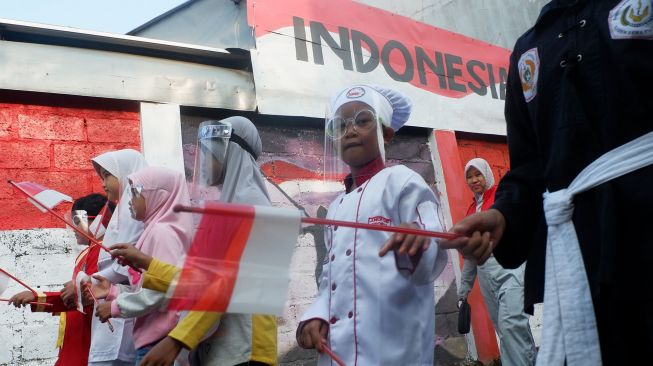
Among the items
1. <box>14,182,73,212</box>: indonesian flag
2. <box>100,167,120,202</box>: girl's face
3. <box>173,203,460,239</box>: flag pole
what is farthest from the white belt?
<box>100,167,120,202</box>: girl's face

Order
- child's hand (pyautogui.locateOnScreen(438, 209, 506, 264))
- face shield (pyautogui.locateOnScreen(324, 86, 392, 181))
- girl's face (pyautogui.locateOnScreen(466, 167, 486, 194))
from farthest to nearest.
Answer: girl's face (pyautogui.locateOnScreen(466, 167, 486, 194)), face shield (pyautogui.locateOnScreen(324, 86, 392, 181)), child's hand (pyautogui.locateOnScreen(438, 209, 506, 264))

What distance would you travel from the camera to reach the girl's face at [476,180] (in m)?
5.54

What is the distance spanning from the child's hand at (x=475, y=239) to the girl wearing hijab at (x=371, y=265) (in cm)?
24

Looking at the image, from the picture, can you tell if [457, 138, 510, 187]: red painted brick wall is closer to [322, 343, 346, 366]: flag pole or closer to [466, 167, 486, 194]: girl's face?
[466, 167, 486, 194]: girl's face

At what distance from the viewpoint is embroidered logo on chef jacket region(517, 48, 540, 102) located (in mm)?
1523

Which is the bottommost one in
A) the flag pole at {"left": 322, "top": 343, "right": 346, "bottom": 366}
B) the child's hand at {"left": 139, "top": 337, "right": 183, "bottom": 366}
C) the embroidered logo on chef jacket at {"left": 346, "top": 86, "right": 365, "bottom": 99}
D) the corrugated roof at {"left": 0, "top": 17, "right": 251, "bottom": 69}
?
the child's hand at {"left": 139, "top": 337, "right": 183, "bottom": 366}

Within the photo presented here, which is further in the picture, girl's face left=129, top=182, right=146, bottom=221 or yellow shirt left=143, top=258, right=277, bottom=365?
girl's face left=129, top=182, right=146, bottom=221

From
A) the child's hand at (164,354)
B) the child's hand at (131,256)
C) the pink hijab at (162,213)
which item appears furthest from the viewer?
the pink hijab at (162,213)

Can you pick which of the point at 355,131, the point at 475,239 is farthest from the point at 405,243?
the point at 355,131

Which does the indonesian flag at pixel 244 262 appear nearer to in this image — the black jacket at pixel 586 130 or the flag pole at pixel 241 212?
the flag pole at pixel 241 212

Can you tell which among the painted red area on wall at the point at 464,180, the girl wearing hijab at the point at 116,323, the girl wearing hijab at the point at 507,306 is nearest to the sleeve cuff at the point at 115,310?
the girl wearing hijab at the point at 116,323

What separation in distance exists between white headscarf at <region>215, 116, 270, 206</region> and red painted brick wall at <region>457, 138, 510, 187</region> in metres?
4.23

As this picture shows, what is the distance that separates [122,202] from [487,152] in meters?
4.74

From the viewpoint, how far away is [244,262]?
4.04 feet
